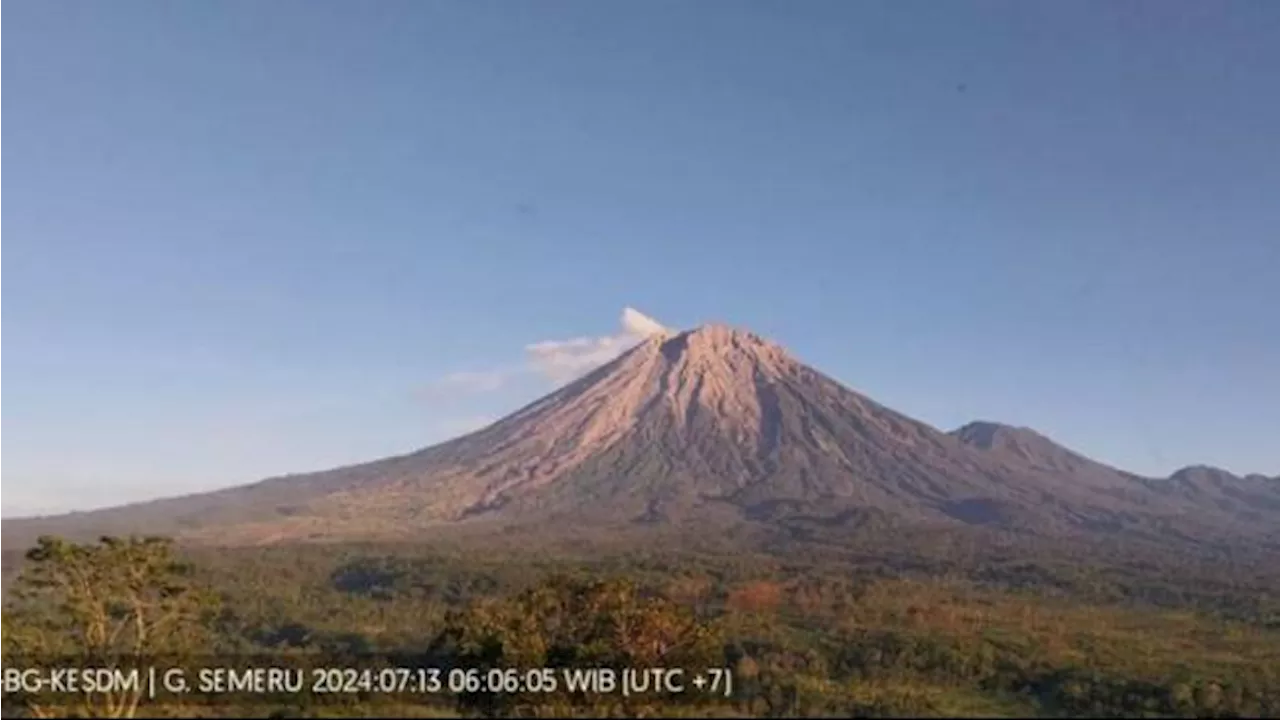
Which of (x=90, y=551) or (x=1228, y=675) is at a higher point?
(x=90, y=551)

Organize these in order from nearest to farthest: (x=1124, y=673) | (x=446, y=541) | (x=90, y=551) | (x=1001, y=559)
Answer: (x=90, y=551) < (x=1124, y=673) < (x=1001, y=559) < (x=446, y=541)

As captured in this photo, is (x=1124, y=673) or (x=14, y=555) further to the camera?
(x=14, y=555)

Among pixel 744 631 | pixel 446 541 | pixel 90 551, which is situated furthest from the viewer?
pixel 446 541

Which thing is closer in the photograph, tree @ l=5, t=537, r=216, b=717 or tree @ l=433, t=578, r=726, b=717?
tree @ l=5, t=537, r=216, b=717

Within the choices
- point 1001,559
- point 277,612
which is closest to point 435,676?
point 277,612

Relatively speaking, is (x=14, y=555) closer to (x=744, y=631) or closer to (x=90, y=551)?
(x=744, y=631)

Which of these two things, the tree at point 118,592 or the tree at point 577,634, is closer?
the tree at point 118,592

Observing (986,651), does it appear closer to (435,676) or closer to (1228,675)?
(1228,675)

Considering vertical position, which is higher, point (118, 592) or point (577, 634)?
point (118, 592)

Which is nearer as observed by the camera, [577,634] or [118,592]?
[118,592]

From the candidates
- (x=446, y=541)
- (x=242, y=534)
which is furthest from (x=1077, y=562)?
(x=242, y=534)
